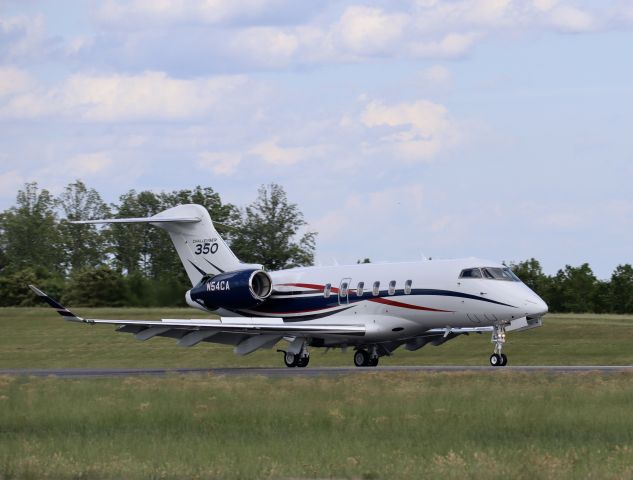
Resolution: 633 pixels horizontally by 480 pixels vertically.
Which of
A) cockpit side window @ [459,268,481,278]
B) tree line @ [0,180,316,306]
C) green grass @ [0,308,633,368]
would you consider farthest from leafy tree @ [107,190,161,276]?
cockpit side window @ [459,268,481,278]

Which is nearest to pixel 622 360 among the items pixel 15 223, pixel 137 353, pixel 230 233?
pixel 137 353

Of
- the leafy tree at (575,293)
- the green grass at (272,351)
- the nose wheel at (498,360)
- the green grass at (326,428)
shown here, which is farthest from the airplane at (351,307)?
A: the leafy tree at (575,293)

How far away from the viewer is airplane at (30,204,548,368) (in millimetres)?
35062

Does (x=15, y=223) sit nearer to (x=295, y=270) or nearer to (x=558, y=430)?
(x=295, y=270)

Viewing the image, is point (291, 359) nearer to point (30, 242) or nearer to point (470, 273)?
point (470, 273)

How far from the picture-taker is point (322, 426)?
20562 mm

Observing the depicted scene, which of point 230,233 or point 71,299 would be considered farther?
point 230,233

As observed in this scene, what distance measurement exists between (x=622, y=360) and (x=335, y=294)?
11474mm

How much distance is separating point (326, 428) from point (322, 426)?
0.24 meters

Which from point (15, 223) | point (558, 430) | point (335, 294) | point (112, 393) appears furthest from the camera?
point (15, 223)

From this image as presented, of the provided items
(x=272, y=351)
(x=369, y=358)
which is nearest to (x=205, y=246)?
(x=369, y=358)

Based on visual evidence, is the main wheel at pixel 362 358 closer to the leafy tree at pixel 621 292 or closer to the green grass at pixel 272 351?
the green grass at pixel 272 351

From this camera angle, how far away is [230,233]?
91.0 meters

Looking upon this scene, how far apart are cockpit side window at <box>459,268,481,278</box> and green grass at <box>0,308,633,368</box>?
9.34 m
